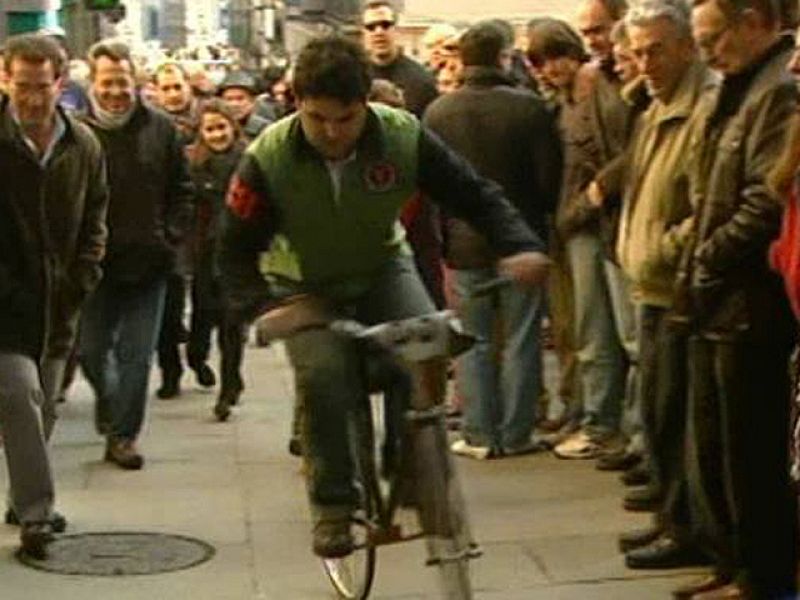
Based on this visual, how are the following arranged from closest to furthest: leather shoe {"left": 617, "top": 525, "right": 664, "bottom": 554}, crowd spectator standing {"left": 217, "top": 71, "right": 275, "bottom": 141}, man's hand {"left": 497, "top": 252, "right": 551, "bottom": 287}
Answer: man's hand {"left": 497, "top": 252, "right": 551, "bottom": 287}, leather shoe {"left": 617, "top": 525, "right": 664, "bottom": 554}, crowd spectator standing {"left": 217, "top": 71, "right": 275, "bottom": 141}

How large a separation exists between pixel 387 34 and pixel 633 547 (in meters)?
4.90

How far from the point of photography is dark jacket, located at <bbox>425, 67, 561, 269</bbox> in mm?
9727

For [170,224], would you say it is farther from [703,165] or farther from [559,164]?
[703,165]

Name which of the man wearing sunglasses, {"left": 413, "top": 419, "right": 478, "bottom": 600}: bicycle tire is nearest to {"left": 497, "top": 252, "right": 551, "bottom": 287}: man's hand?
{"left": 413, "top": 419, "right": 478, "bottom": 600}: bicycle tire

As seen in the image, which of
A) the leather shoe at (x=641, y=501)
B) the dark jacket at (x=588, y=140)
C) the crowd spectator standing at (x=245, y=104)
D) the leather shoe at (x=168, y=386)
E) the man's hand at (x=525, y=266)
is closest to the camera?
the man's hand at (x=525, y=266)

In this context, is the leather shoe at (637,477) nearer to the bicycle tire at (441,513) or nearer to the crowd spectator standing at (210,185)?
the bicycle tire at (441,513)

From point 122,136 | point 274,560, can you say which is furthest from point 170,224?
point 274,560

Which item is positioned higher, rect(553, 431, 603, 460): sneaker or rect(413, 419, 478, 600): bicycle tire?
rect(413, 419, 478, 600): bicycle tire

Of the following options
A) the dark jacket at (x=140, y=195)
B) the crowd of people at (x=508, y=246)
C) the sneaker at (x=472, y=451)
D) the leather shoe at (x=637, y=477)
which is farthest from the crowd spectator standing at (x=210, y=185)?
the leather shoe at (x=637, y=477)

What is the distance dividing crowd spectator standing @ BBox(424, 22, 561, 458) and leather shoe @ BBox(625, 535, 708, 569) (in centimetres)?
222

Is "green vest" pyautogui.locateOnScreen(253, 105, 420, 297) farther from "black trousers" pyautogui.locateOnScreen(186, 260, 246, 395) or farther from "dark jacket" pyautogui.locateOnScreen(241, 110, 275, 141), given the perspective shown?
"dark jacket" pyautogui.locateOnScreen(241, 110, 275, 141)

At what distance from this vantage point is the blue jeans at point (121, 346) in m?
10.1

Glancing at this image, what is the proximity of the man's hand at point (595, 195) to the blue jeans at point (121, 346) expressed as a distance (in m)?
2.33

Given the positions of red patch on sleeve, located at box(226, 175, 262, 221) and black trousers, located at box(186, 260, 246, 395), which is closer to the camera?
red patch on sleeve, located at box(226, 175, 262, 221)
